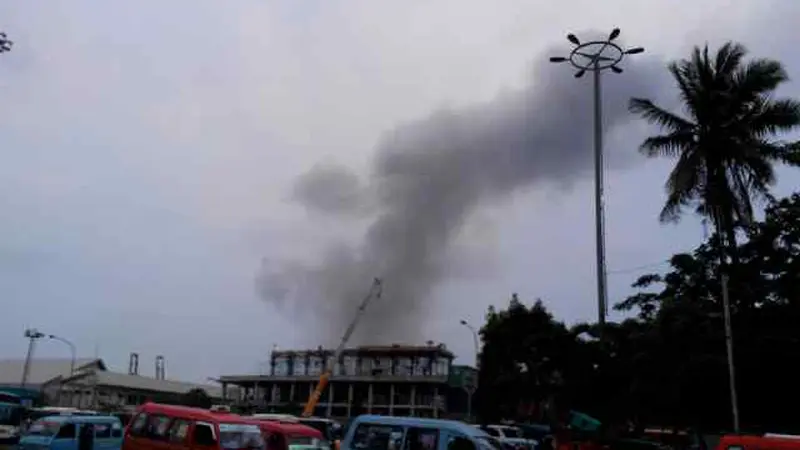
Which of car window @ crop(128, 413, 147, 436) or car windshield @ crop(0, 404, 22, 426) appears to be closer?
car window @ crop(128, 413, 147, 436)

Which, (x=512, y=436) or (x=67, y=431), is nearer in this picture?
(x=67, y=431)

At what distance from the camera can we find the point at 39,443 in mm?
22938

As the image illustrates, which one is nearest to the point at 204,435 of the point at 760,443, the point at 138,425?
the point at 138,425

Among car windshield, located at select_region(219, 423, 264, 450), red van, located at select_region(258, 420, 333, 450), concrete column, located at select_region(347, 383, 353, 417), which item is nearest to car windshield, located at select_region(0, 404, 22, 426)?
red van, located at select_region(258, 420, 333, 450)

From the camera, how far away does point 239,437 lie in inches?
691

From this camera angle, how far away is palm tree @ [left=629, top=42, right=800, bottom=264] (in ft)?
107

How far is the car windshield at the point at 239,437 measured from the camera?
17266mm

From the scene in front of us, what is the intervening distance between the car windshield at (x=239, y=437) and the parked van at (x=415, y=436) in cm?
216

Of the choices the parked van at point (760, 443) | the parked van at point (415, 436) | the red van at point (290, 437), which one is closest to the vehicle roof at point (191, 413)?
the red van at point (290, 437)

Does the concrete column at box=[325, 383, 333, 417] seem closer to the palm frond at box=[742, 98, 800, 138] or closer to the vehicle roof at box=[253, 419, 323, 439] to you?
the palm frond at box=[742, 98, 800, 138]

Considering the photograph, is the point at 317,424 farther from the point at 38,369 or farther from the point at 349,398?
the point at 38,369

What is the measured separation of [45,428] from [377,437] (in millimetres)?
10602

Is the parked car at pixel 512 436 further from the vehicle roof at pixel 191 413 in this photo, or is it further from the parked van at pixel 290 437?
the vehicle roof at pixel 191 413

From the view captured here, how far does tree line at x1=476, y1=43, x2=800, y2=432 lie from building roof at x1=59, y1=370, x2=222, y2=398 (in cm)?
7429
